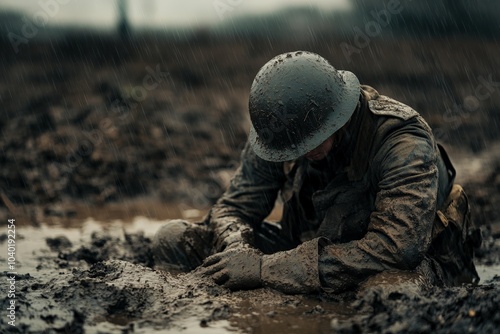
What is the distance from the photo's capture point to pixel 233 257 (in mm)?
3943

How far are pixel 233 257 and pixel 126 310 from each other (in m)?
0.66

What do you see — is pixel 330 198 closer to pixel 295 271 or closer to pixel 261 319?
pixel 295 271

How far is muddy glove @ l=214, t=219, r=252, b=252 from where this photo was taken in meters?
4.29

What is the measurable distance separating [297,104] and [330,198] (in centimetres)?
69

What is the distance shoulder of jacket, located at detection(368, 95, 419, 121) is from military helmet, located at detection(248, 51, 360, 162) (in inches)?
5.8

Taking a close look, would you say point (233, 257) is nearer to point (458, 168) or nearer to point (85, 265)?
point (85, 265)

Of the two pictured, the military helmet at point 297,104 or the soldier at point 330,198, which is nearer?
the soldier at point 330,198

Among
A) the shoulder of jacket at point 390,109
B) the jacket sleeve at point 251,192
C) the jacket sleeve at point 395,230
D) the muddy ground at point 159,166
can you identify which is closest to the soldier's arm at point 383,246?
the jacket sleeve at point 395,230

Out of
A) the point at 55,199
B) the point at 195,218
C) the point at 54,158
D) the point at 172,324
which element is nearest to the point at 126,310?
the point at 172,324

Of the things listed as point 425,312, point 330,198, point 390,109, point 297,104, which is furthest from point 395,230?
point 297,104

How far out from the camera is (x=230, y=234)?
4.39 meters

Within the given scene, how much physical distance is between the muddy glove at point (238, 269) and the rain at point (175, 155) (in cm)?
6

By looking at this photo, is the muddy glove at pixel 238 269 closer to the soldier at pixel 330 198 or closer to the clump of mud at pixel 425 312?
the soldier at pixel 330 198

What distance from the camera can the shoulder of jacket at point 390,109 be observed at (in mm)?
4055
